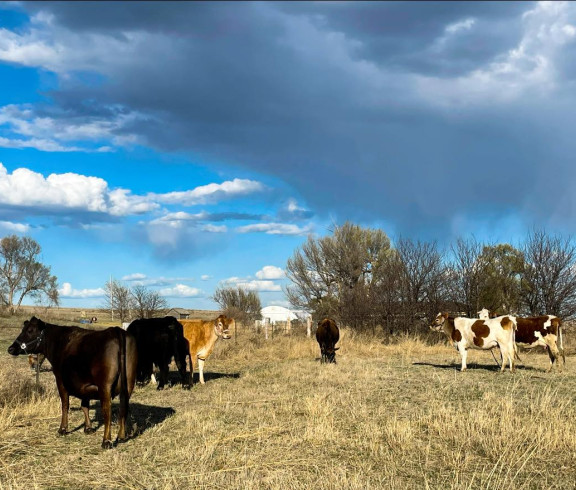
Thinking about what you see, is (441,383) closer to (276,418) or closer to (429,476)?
(276,418)

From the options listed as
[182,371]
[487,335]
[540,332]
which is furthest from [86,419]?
[540,332]

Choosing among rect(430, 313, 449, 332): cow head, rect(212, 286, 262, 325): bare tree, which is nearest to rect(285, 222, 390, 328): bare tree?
rect(212, 286, 262, 325): bare tree

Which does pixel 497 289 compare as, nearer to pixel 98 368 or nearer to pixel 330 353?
pixel 330 353

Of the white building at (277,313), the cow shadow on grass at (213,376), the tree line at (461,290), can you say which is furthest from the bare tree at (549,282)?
the white building at (277,313)

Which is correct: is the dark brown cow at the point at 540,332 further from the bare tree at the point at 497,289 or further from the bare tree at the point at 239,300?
the bare tree at the point at 239,300

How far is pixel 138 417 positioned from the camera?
8.99m

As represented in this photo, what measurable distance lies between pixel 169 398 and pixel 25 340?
3464mm

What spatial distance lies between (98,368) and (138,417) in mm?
1991

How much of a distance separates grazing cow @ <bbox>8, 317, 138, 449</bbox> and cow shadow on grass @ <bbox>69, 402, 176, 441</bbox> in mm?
452

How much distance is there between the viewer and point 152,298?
32.1 meters

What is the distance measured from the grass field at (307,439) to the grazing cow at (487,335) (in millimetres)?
2266

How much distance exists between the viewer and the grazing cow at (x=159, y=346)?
12.1 metres

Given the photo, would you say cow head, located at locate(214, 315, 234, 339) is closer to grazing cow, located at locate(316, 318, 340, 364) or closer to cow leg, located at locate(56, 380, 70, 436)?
grazing cow, located at locate(316, 318, 340, 364)

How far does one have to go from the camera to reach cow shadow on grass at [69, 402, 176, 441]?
8.04 meters
